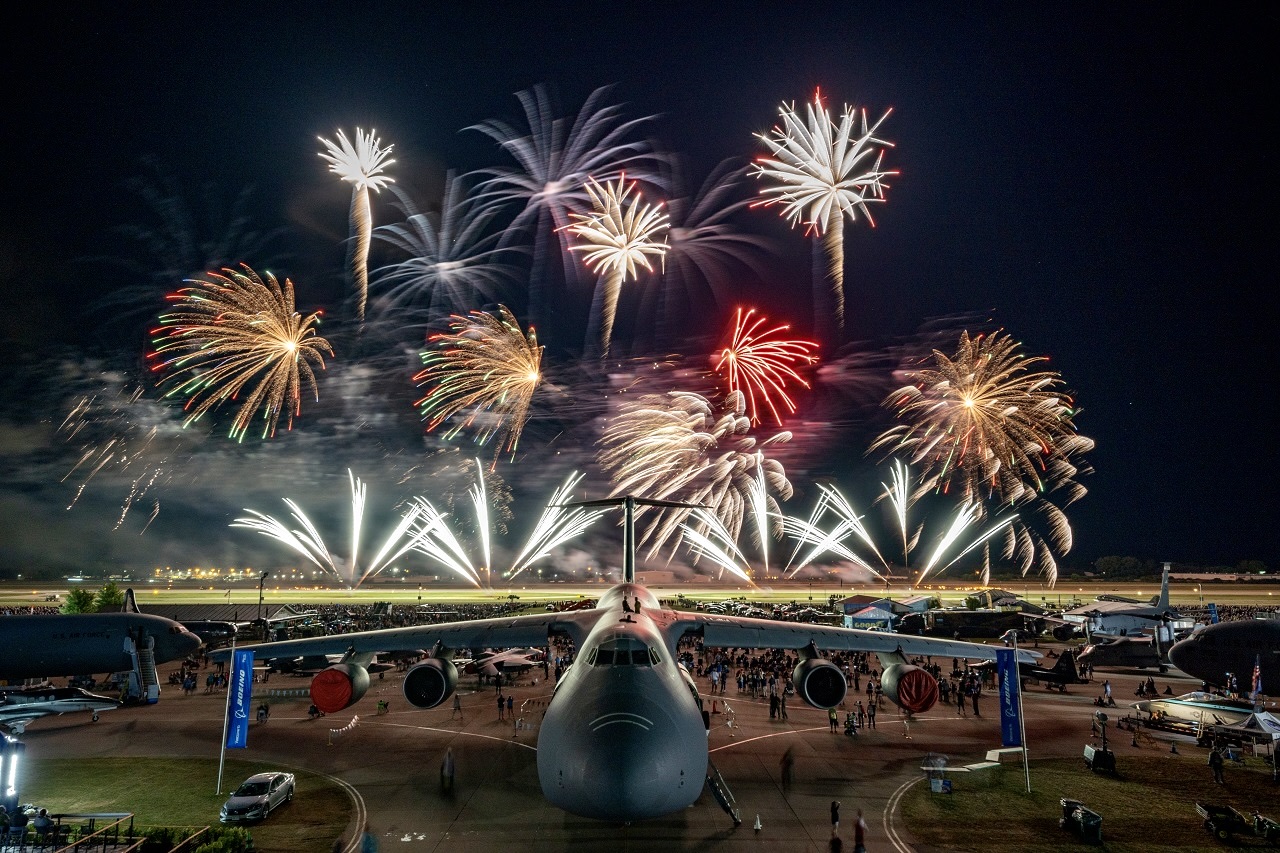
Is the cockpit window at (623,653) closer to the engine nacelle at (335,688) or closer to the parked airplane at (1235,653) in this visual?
the engine nacelle at (335,688)

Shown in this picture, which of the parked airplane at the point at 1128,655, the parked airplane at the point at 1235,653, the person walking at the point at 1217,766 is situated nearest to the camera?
the person walking at the point at 1217,766

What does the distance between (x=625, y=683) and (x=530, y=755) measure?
11.5 metres

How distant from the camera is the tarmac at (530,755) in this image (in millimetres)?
16297

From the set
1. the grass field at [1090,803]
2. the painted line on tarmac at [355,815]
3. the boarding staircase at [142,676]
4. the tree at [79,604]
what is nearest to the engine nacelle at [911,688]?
the grass field at [1090,803]

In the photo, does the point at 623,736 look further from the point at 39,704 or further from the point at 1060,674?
the point at 1060,674

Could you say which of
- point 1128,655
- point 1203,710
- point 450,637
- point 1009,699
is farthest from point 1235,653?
point 450,637

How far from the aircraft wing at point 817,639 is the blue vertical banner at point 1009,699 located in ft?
1.61

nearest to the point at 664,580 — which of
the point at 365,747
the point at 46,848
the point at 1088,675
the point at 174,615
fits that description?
the point at 174,615

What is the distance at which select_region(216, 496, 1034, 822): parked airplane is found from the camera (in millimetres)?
12727

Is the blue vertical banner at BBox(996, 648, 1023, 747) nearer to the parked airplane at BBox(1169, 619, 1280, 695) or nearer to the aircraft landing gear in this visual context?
the aircraft landing gear

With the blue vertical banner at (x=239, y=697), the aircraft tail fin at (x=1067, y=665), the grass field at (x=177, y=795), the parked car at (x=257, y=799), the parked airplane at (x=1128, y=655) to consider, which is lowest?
the parked airplane at (x=1128, y=655)

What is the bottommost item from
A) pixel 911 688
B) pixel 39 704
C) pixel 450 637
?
pixel 39 704

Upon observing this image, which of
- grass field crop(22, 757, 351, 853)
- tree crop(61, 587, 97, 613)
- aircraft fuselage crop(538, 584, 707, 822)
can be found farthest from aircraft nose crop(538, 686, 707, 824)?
tree crop(61, 587, 97, 613)

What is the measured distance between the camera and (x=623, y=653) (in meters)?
15.0
